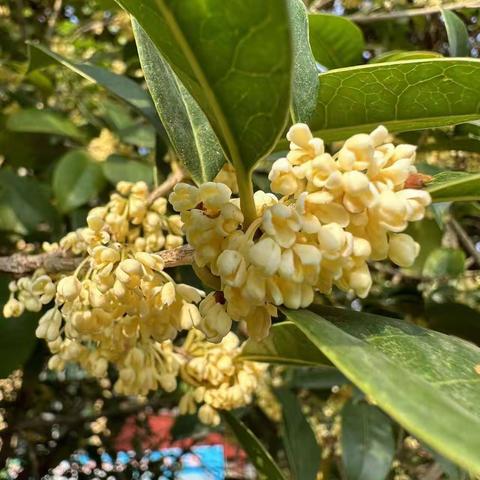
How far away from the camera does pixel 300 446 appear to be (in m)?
1.88

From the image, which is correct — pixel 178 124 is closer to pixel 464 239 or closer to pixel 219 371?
pixel 219 371

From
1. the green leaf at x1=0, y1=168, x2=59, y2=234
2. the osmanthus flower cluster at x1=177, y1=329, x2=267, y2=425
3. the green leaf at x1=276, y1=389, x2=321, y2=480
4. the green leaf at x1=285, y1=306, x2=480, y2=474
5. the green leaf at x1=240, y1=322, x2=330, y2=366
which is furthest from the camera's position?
the green leaf at x1=0, y1=168, x2=59, y2=234

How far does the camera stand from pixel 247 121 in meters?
0.64

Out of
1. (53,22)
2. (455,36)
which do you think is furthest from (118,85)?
(53,22)

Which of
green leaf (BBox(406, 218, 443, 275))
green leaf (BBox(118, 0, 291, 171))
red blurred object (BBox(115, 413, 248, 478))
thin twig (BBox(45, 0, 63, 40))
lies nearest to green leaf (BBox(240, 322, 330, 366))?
green leaf (BBox(118, 0, 291, 171))

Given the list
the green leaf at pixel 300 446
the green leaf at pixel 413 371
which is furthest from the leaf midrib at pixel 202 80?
the green leaf at pixel 300 446

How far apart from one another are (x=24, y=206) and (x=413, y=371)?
5.29ft

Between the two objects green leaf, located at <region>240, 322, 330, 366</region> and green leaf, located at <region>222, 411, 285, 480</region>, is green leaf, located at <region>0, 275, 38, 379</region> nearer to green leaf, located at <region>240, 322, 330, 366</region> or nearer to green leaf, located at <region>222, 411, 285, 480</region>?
green leaf, located at <region>222, 411, 285, 480</region>

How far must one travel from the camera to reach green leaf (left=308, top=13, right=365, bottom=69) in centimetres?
151

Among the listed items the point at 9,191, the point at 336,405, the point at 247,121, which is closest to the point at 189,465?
the point at 336,405

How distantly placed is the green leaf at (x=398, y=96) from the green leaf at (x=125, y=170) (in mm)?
1005

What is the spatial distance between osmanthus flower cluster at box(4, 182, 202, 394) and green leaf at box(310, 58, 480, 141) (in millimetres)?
315

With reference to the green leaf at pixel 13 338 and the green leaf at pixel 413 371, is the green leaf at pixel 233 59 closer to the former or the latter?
the green leaf at pixel 413 371

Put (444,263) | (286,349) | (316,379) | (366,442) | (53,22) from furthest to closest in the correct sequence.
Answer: (53,22)
(316,379)
(366,442)
(444,263)
(286,349)
